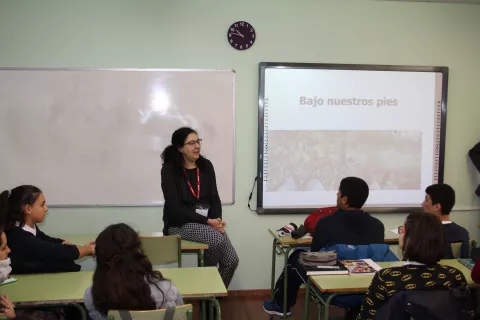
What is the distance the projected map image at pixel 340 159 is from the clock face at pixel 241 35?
34.0 inches

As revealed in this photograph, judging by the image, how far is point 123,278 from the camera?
1.90m

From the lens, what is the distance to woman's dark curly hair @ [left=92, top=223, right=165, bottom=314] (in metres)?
1.90

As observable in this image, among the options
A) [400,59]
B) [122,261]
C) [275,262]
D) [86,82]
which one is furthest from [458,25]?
[122,261]

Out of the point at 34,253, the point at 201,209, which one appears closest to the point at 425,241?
the point at 201,209

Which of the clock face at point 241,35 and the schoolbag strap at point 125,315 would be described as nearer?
the schoolbag strap at point 125,315

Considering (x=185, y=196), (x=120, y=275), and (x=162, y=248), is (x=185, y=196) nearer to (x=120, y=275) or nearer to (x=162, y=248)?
(x=162, y=248)

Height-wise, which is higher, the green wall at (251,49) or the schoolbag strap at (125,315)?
the green wall at (251,49)

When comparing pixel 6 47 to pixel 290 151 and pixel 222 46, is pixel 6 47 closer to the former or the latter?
pixel 222 46

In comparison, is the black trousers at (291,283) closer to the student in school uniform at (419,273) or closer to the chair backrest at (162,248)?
the chair backrest at (162,248)

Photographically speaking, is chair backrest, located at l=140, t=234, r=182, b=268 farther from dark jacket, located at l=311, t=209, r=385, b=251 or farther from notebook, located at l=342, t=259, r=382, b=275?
notebook, located at l=342, t=259, r=382, b=275

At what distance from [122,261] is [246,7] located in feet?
9.92

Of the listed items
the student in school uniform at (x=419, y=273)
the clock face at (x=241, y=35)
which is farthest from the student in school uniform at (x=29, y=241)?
the clock face at (x=241, y=35)

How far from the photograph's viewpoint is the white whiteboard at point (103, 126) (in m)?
4.09

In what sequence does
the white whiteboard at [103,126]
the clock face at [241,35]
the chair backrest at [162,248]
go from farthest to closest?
1. the clock face at [241,35]
2. the white whiteboard at [103,126]
3. the chair backrest at [162,248]
